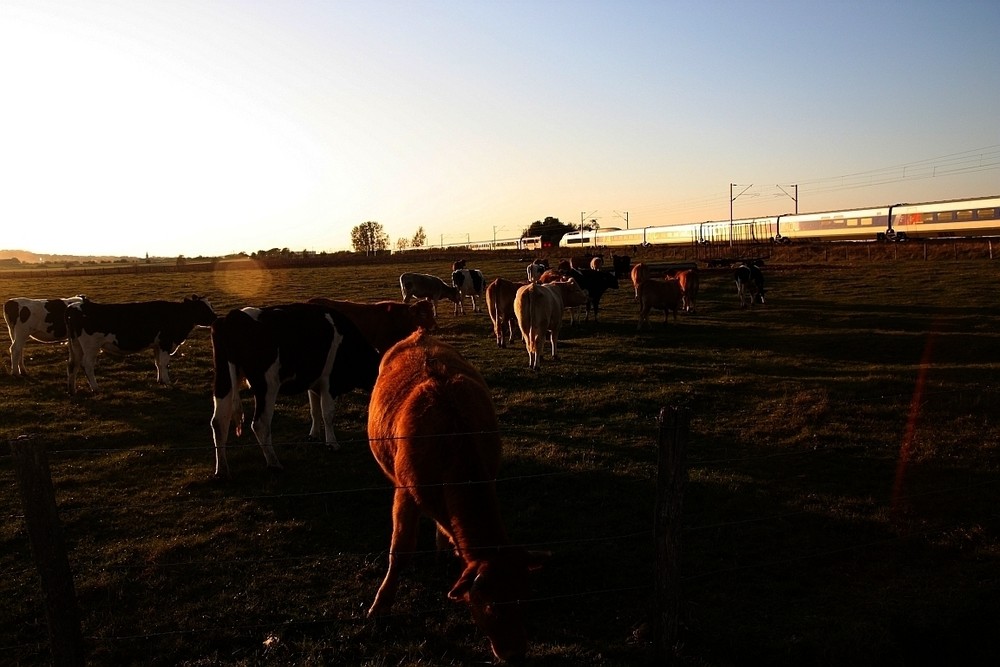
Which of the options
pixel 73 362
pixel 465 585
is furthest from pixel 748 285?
pixel 465 585

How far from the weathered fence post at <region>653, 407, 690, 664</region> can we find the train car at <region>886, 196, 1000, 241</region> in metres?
54.2

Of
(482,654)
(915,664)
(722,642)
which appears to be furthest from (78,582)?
(915,664)

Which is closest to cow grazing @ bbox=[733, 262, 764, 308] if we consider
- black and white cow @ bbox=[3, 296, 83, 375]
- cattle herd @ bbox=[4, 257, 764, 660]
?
cattle herd @ bbox=[4, 257, 764, 660]

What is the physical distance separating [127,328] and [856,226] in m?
60.3

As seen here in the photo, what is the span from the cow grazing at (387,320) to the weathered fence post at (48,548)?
6720 mm

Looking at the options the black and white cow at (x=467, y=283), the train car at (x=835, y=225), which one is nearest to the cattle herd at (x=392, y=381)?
the black and white cow at (x=467, y=283)

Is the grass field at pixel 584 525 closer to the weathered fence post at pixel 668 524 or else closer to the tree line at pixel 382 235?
the weathered fence post at pixel 668 524

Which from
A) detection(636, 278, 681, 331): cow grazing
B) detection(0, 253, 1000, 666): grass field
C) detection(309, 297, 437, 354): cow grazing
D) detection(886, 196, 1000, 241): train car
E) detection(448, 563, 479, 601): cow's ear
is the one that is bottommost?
detection(0, 253, 1000, 666): grass field

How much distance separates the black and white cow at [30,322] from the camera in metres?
14.9

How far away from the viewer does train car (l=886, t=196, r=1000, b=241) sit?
46.8m

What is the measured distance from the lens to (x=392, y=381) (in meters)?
5.59

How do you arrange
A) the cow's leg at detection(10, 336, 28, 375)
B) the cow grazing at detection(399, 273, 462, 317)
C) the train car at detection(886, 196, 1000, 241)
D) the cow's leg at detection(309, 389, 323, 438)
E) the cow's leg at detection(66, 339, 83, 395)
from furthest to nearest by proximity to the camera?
1. the train car at detection(886, 196, 1000, 241)
2. the cow grazing at detection(399, 273, 462, 317)
3. the cow's leg at detection(10, 336, 28, 375)
4. the cow's leg at detection(66, 339, 83, 395)
5. the cow's leg at detection(309, 389, 323, 438)

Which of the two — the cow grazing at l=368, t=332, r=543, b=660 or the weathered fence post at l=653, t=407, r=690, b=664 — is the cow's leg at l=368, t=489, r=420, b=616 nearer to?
the cow grazing at l=368, t=332, r=543, b=660

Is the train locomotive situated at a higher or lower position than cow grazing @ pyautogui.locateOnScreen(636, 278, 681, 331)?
higher
